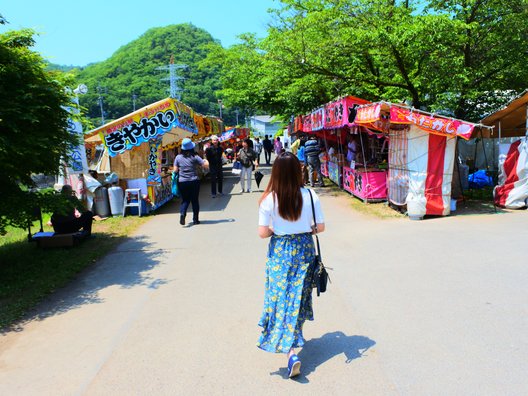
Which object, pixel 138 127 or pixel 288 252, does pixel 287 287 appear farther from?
pixel 138 127

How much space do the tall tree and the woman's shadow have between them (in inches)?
168

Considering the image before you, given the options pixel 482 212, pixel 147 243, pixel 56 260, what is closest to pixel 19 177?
pixel 56 260

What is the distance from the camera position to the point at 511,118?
37.1ft

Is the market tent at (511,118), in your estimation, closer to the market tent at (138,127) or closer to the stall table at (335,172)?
the stall table at (335,172)

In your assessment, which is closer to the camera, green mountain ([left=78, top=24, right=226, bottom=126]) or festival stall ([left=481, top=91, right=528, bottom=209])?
festival stall ([left=481, top=91, right=528, bottom=209])

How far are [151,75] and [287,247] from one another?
87368 millimetres

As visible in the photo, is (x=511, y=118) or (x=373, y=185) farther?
(x=373, y=185)

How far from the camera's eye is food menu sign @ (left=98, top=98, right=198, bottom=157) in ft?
35.9

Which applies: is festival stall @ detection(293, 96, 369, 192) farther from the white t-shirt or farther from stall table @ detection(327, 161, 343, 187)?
the white t-shirt

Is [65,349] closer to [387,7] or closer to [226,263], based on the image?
[226,263]

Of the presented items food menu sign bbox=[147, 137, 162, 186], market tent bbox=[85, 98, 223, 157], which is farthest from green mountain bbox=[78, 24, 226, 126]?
market tent bbox=[85, 98, 223, 157]

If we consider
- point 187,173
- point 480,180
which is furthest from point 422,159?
point 480,180

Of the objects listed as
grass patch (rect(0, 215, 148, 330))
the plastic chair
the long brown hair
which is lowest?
grass patch (rect(0, 215, 148, 330))

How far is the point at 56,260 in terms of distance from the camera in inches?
283
